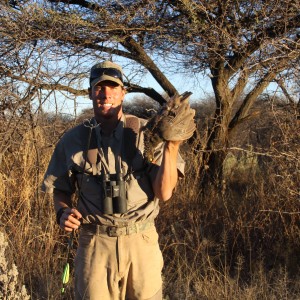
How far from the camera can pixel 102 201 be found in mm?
2262

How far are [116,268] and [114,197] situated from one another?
403 millimetres

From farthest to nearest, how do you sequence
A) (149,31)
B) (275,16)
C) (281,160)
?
(149,31) → (275,16) → (281,160)

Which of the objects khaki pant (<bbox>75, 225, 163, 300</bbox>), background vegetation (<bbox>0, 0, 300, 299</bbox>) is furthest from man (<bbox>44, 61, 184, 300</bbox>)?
background vegetation (<bbox>0, 0, 300, 299</bbox>)

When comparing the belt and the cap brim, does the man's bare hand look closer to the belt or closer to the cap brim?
the belt

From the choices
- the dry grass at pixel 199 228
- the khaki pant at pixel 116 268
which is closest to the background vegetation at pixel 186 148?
the dry grass at pixel 199 228

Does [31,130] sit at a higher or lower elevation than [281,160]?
higher

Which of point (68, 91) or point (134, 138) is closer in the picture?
point (134, 138)

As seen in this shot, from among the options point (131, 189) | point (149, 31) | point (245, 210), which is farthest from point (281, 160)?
point (131, 189)

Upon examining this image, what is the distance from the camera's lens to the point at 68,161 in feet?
7.79

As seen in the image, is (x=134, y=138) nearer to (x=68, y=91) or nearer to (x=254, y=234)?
(x=254, y=234)

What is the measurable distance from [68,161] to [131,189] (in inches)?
14.9

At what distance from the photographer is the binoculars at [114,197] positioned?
219cm

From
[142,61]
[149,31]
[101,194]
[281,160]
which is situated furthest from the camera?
[142,61]

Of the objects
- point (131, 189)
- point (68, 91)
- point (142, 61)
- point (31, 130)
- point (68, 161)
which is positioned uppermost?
point (142, 61)
